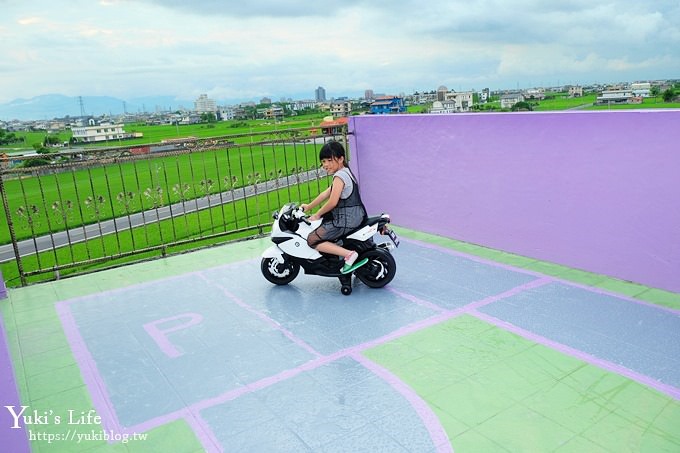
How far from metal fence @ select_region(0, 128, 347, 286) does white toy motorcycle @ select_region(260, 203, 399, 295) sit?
1248mm

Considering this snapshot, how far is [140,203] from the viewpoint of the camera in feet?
72.6

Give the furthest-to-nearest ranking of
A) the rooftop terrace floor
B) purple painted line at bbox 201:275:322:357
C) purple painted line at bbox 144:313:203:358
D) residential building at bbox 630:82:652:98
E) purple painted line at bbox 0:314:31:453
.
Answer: residential building at bbox 630:82:652:98, purple painted line at bbox 144:313:203:358, purple painted line at bbox 201:275:322:357, the rooftop terrace floor, purple painted line at bbox 0:314:31:453

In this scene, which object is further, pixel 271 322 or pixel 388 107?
pixel 388 107

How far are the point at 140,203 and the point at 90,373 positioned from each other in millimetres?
19428

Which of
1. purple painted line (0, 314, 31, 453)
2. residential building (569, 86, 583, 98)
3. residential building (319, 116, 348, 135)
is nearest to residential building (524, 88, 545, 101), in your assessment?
residential building (569, 86, 583, 98)

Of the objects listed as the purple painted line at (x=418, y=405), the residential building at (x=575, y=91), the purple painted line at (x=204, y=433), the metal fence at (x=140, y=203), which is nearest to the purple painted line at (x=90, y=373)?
the purple painted line at (x=204, y=433)

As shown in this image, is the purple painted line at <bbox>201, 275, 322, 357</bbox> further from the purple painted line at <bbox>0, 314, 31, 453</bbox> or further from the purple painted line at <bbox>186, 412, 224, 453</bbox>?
the purple painted line at <bbox>0, 314, 31, 453</bbox>

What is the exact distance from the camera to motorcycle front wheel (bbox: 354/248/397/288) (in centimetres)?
523

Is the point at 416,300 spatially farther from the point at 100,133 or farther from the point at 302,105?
the point at 100,133

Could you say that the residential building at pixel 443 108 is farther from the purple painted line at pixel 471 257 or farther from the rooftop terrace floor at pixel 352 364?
the rooftop terrace floor at pixel 352 364

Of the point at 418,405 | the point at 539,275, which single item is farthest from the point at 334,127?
the point at 418,405

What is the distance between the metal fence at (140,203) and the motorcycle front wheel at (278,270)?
1.34 m

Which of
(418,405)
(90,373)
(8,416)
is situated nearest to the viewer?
(8,416)

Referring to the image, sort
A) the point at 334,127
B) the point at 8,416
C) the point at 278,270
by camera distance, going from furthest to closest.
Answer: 1. the point at 334,127
2. the point at 278,270
3. the point at 8,416
